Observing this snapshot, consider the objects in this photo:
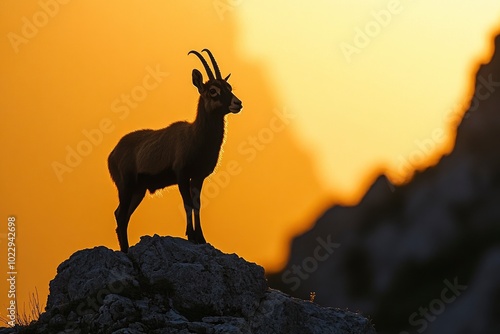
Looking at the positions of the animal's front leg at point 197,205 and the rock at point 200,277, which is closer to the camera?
the rock at point 200,277

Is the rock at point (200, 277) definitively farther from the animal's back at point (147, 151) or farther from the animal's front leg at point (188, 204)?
the animal's back at point (147, 151)

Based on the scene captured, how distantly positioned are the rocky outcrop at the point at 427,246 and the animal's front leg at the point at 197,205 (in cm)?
2853

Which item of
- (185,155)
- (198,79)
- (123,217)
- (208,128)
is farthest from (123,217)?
(198,79)

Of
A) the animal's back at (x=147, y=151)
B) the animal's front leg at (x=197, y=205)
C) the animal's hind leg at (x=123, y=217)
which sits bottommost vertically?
the animal's front leg at (x=197, y=205)

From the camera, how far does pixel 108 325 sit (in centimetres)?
1870

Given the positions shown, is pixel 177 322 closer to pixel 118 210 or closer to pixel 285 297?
pixel 285 297

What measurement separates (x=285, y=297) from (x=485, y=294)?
32672 millimetres

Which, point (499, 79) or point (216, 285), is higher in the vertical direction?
point (499, 79)

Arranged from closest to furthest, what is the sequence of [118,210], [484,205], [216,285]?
[216,285]
[118,210]
[484,205]

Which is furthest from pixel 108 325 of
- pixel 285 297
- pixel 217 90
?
pixel 217 90

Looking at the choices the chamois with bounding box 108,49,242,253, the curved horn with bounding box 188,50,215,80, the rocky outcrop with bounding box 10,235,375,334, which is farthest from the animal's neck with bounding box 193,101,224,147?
A: the rocky outcrop with bounding box 10,235,375,334

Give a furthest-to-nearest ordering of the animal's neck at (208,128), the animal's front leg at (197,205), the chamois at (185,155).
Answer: the animal's neck at (208,128) < the chamois at (185,155) < the animal's front leg at (197,205)

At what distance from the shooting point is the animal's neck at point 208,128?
78.7 ft

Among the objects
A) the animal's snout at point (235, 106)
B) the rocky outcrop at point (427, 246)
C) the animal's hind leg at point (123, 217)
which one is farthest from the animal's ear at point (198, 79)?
the rocky outcrop at point (427, 246)
